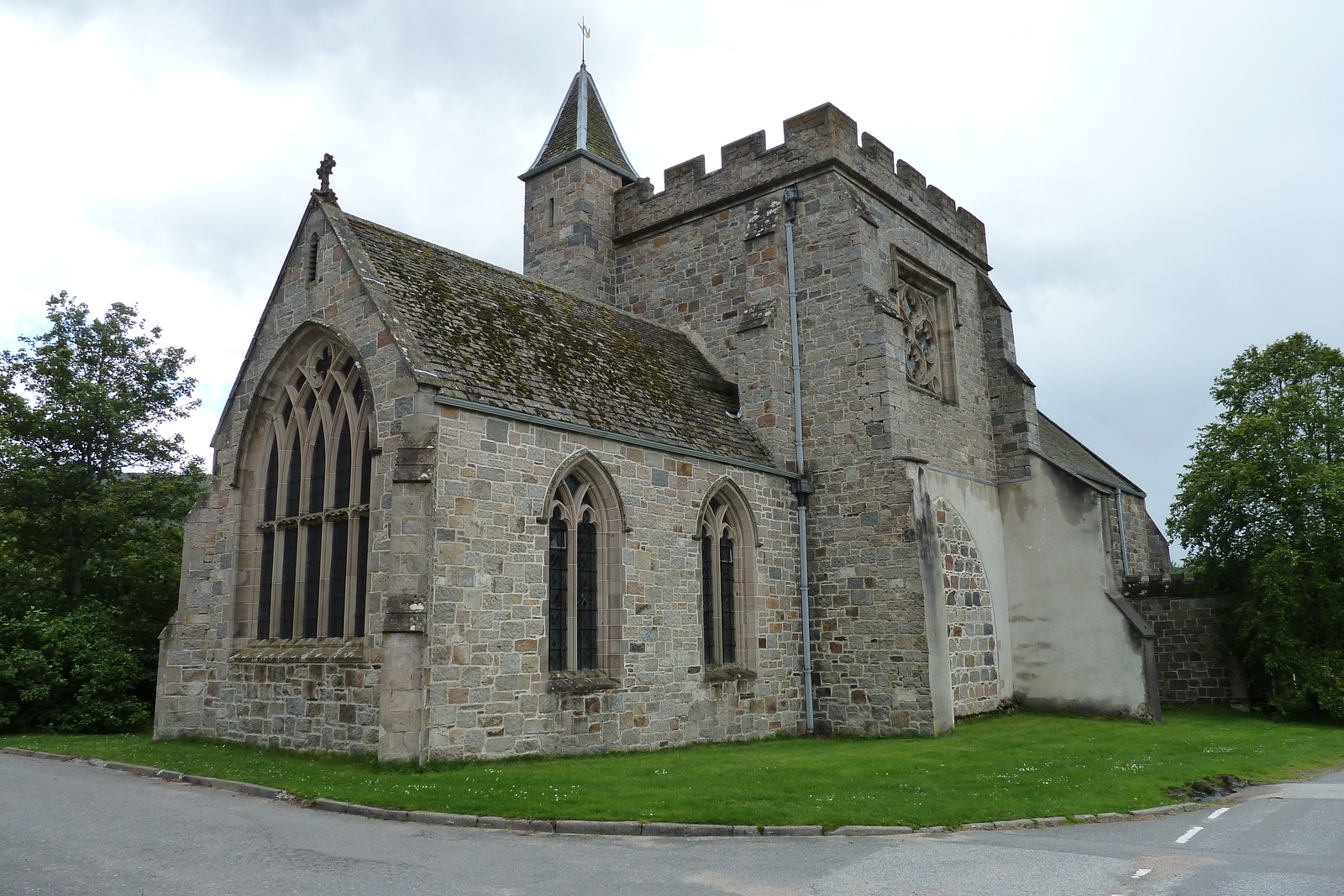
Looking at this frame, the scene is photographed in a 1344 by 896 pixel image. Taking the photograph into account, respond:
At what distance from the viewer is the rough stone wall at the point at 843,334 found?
17.9 meters

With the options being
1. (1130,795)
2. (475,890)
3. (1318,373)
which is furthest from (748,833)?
(1318,373)

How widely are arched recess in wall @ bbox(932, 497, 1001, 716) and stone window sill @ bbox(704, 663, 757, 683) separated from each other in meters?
4.22

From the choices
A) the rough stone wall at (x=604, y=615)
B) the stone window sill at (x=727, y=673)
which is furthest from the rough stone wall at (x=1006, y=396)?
the stone window sill at (x=727, y=673)

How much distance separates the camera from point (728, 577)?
1777 cm

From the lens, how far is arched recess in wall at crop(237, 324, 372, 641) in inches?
562

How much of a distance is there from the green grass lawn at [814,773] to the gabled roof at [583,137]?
1501 centimetres

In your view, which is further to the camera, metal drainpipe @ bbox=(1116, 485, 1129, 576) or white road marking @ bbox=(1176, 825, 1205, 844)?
metal drainpipe @ bbox=(1116, 485, 1129, 576)

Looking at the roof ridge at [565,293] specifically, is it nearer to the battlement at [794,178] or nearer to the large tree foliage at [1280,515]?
the battlement at [794,178]

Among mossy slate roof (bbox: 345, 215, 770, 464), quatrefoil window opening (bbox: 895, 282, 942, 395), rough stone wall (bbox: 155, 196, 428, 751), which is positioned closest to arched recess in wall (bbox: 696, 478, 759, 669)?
mossy slate roof (bbox: 345, 215, 770, 464)

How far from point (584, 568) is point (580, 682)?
1810 millimetres

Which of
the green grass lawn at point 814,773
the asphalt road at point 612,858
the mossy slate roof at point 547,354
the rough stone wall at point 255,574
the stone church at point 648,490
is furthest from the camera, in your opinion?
the mossy slate roof at point 547,354

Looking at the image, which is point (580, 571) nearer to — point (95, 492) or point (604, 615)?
point (604, 615)

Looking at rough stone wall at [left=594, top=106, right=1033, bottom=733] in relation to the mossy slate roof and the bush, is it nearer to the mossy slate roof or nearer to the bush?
the mossy slate roof

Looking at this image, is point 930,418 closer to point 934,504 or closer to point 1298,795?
point 934,504
